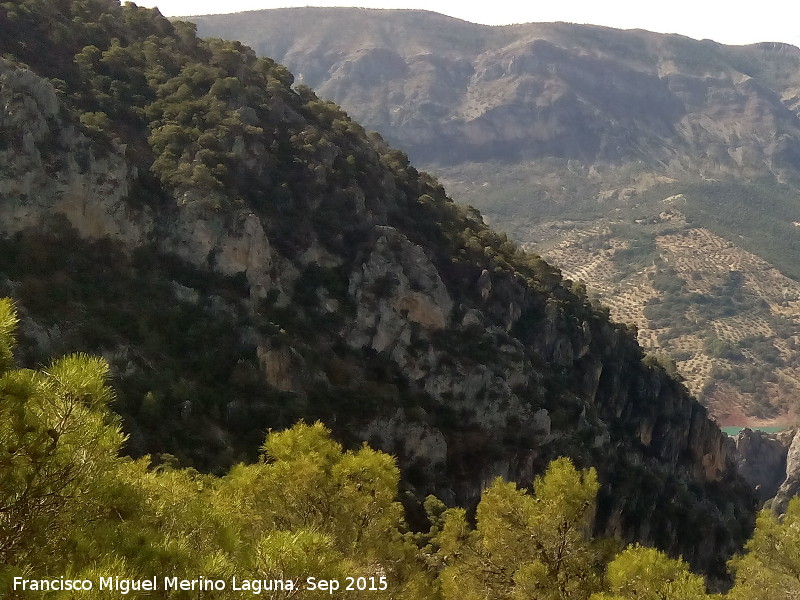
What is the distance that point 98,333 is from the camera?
33500 millimetres

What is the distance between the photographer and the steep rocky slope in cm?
3606

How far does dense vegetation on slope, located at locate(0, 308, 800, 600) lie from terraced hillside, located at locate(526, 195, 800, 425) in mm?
134406

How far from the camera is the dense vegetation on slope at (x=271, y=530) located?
305 inches

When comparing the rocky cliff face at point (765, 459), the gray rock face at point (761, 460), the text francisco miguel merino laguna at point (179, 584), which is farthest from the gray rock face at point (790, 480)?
the text francisco miguel merino laguna at point (179, 584)

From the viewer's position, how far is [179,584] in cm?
822

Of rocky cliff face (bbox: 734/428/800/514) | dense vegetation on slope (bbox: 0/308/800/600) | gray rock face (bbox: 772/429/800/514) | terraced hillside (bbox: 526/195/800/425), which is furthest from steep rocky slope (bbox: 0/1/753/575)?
terraced hillside (bbox: 526/195/800/425)

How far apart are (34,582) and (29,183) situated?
3633 cm

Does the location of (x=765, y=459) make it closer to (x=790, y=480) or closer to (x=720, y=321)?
(x=790, y=480)

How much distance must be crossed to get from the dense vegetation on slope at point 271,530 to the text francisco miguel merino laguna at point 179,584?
0.08ft

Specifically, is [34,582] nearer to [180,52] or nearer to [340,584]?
[340,584]

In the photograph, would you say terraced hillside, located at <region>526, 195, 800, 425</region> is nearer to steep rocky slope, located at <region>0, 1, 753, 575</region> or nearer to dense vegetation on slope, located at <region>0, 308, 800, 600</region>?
steep rocky slope, located at <region>0, 1, 753, 575</region>

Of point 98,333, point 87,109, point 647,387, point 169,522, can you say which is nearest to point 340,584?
point 169,522

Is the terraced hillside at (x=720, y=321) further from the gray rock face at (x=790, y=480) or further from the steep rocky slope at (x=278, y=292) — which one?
the steep rocky slope at (x=278, y=292)

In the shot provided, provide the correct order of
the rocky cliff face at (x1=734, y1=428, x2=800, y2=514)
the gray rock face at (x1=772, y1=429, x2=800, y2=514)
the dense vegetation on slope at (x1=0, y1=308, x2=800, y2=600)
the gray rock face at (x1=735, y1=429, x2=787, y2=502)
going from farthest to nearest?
the gray rock face at (x1=735, y1=429, x2=787, y2=502) < the rocky cliff face at (x1=734, y1=428, x2=800, y2=514) < the gray rock face at (x1=772, y1=429, x2=800, y2=514) < the dense vegetation on slope at (x1=0, y1=308, x2=800, y2=600)
